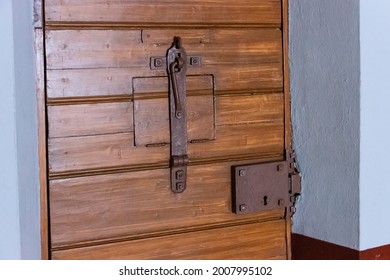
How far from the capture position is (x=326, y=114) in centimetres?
221

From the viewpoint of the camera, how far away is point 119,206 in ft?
6.52

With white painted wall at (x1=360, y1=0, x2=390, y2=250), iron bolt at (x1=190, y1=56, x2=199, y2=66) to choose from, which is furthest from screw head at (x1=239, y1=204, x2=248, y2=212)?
iron bolt at (x1=190, y1=56, x2=199, y2=66)

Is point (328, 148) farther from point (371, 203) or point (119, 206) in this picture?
point (119, 206)

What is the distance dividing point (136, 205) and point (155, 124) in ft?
0.74

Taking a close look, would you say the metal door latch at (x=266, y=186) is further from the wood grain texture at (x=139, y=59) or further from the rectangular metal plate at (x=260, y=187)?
the wood grain texture at (x=139, y=59)

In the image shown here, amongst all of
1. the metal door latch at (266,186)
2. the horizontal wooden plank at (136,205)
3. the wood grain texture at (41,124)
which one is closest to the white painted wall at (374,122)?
the metal door latch at (266,186)

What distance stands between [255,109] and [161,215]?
0.43 m

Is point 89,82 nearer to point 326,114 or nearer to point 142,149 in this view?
point 142,149

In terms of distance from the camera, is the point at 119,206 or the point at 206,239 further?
the point at 206,239

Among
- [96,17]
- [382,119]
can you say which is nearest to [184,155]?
[96,17]

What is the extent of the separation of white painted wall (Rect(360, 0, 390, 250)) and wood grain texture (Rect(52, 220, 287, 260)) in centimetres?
29

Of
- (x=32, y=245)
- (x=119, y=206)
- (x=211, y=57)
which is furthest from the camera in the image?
(x=211, y=57)

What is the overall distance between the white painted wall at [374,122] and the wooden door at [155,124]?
0.87 ft

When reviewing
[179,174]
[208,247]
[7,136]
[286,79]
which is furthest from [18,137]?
[286,79]
